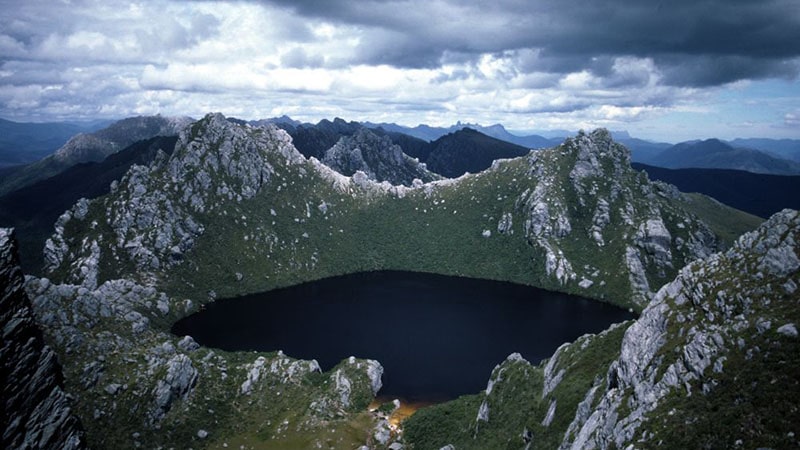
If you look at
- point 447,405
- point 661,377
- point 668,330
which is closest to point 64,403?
point 661,377

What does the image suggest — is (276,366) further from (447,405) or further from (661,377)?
(661,377)

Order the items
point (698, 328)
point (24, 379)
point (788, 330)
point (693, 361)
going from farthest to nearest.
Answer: point (698, 328) < point (693, 361) < point (788, 330) < point (24, 379)

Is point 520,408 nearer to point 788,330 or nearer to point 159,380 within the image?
point 788,330

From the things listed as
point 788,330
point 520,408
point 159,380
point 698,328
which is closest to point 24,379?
point 698,328

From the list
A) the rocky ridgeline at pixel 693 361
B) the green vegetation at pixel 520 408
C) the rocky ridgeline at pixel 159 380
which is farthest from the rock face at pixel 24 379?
the rocky ridgeline at pixel 159 380

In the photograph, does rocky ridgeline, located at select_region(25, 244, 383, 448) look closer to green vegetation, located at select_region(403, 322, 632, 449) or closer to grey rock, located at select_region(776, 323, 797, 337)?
green vegetation, located at select_region(403, 322, 632, 449)

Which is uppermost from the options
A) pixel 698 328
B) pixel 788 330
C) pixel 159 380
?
pixel 788 330
